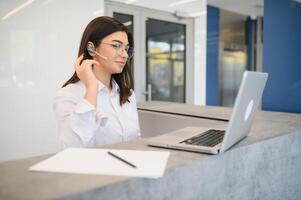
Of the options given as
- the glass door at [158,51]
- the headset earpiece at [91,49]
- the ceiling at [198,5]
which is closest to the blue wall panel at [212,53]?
the ceiling at [198,5]

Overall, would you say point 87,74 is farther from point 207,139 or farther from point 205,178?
point 205,178

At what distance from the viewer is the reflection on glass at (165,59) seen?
4328 mm

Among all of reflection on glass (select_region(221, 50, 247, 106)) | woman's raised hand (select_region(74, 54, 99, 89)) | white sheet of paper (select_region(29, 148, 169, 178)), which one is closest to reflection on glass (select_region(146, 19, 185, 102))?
reflection on glass (select_region(221, 50, 247, 106))

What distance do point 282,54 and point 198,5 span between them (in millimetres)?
2298

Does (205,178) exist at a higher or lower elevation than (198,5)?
lower

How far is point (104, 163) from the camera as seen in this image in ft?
2.72

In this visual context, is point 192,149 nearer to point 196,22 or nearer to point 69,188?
point 69,188

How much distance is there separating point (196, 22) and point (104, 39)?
3.54m

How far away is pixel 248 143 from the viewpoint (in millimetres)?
1116

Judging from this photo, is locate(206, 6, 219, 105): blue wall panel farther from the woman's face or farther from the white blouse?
the woman's face

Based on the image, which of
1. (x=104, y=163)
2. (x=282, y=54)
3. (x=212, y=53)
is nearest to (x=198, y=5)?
(x=212, y=53)

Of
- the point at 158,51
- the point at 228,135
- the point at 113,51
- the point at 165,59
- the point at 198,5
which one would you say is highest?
the point at 198,5

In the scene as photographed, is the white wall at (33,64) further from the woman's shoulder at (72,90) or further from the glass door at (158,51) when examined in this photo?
the woman's shoulder at (72,90)

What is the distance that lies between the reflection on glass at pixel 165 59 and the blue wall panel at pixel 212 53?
1.22 metres
